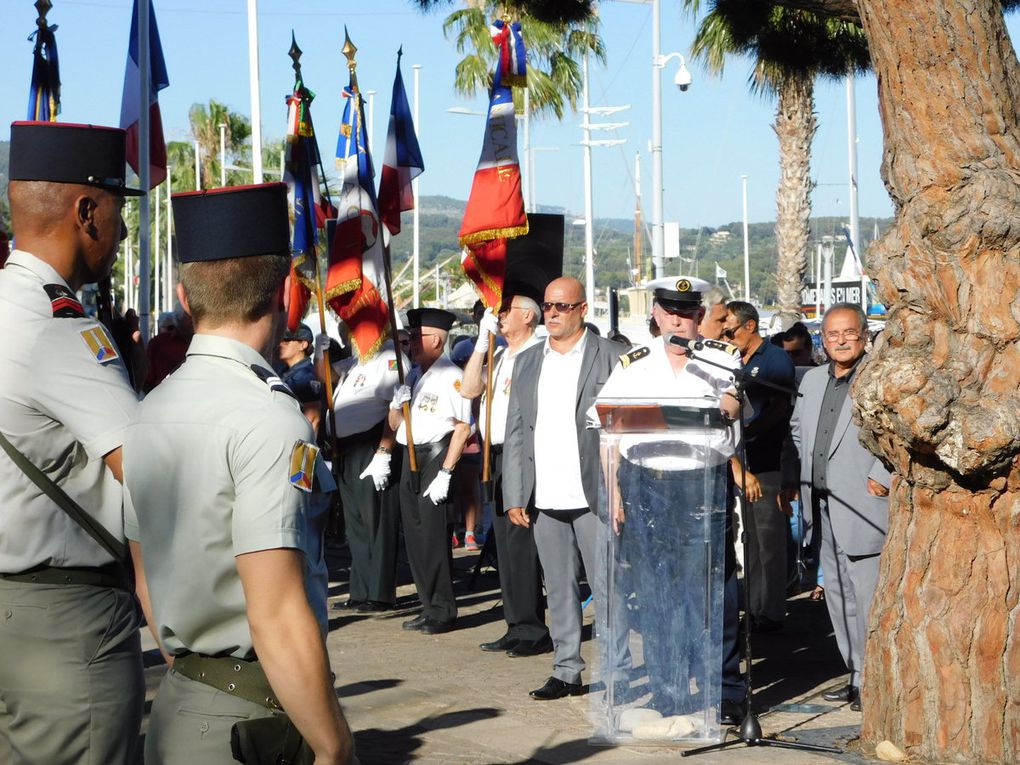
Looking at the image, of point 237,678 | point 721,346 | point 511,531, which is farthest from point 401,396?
point 237,678

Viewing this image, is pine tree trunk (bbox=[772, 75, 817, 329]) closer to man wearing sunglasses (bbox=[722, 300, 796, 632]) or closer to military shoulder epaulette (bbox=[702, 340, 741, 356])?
man wearing sunglasses (bbox=[722, 300, 796, 632])

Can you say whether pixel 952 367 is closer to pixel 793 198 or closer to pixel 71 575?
pixel 71 575

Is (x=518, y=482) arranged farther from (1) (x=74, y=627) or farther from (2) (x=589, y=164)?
(2) (x=589, y=164)

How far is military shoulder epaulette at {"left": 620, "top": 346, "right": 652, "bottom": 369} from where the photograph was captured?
6.88 metres

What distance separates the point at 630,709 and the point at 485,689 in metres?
1.39

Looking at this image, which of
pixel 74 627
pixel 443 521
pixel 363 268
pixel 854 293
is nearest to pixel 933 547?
pixel 74 627

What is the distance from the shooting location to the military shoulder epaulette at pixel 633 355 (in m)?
6.88

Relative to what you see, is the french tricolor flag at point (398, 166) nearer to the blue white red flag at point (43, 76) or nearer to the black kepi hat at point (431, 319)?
the black kepi hat at point (431, 319)

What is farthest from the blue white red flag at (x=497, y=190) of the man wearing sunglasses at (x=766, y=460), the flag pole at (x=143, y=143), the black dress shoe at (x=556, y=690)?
the flag pole at (x=143, y=143)

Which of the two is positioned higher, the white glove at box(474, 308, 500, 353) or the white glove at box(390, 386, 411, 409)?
the white glove at box(474, 308, 500, 353)

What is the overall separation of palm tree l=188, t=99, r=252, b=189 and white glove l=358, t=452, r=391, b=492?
178 feet

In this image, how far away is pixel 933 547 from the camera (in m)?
5.64

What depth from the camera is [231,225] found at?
116 inches

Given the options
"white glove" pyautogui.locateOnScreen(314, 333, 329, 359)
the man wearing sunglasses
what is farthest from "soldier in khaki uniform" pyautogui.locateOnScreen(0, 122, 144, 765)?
"white glove" pyautogui.locateOnScreen(314, 333, 329, 359)
